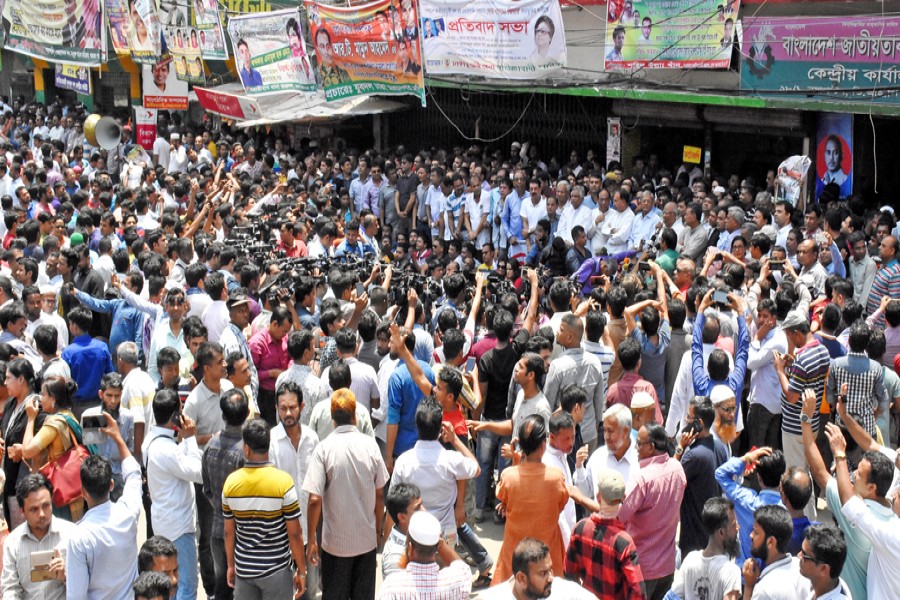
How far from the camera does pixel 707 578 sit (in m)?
4.97

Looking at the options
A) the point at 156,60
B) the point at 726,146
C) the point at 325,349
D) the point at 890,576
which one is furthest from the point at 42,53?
the point at 890,576

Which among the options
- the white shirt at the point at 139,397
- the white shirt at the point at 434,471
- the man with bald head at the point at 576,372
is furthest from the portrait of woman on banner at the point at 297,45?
the white shirt at the point at 434,471

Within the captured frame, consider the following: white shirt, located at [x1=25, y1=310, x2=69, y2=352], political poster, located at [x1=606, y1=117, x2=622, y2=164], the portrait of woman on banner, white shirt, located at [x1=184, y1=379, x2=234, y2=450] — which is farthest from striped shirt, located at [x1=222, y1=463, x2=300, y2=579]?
the portrait of woman on banner

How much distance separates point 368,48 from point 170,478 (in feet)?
33.2

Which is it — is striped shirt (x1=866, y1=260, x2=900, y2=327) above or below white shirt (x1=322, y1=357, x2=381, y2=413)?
above

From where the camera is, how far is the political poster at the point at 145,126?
1975 centimetres

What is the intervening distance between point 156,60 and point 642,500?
18.6 m

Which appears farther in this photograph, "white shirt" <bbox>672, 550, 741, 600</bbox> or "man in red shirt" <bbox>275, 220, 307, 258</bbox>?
"man in red shirt" <bbox>275, 220, 307, 258</bbox>

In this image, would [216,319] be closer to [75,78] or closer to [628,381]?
[628,381]

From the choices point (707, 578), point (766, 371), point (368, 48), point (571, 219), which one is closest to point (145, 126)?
point (368, 48)

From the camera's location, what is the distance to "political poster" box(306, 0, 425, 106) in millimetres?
14570

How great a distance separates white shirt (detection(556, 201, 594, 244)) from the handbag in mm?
7027

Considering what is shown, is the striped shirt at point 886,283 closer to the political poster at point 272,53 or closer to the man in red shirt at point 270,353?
the man in red shirt at point 270,353

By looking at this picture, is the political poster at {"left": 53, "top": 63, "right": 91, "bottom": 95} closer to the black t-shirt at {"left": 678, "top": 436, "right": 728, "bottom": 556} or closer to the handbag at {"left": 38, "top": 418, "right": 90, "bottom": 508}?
the handbag at {"left": 38, "top": 418, "right": 90, "bottom": 508}
